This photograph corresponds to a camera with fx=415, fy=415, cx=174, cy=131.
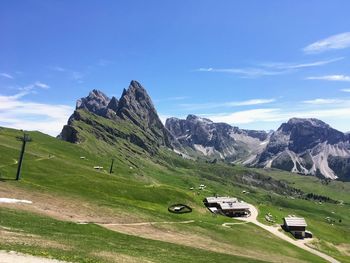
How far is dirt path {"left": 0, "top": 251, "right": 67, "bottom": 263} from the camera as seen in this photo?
34469 mm

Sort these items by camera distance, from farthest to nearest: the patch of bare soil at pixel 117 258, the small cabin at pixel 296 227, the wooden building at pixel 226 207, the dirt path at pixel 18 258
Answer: the wooden building at pixel 226 207, the small cabin at pixel 296 227, the patch of bare soil at pixel 117 258, the dirt path at pixel 18 258

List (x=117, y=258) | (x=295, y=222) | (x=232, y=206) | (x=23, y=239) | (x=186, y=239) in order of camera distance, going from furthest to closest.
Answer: (x=232, y=206)
(x=295, y=222)
(x=186, y=239)
(x=117, y=258)
(x=23, y=239)

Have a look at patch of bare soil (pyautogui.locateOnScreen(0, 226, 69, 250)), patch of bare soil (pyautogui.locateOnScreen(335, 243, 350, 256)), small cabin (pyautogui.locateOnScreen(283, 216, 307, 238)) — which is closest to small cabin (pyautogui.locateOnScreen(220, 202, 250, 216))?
small cabin (pyautogui.locateOnScreen(283, 216, 307, 238))

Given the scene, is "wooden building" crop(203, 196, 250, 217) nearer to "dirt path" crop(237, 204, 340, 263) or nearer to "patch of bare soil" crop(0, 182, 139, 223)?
"dirt path" crop(237, 204, 340, 263)

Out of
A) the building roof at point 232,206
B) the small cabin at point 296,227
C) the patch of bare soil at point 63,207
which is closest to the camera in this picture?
the patch of bare soil at point 63,207

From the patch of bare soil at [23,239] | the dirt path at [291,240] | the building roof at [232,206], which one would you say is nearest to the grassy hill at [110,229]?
the patch of bare soil at [23,239]

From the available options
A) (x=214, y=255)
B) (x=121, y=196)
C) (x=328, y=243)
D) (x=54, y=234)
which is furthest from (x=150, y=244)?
(x=328, y=243)

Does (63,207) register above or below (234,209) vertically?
above

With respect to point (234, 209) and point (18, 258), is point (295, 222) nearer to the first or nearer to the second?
point (234, 209)

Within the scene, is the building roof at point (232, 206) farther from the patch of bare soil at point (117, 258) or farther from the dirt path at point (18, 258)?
the dirt path at point (18, 258)

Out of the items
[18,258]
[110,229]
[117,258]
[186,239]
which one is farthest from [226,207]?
[18,258]

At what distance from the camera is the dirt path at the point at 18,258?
3447 cm

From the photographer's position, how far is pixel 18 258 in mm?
35438

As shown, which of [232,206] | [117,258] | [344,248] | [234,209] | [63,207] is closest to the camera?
[117,258]
